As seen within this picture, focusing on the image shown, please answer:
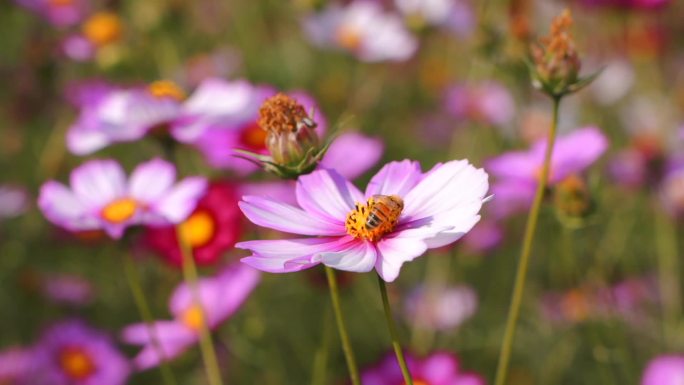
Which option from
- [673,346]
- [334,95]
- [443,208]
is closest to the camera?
[443,208]

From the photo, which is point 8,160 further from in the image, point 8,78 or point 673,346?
point 673,346

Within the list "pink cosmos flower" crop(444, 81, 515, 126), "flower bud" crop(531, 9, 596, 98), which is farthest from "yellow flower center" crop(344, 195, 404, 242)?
"pink cosmos flower" crop(444, 81, 515, 126)

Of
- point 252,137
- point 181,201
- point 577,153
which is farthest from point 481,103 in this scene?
point 181,201

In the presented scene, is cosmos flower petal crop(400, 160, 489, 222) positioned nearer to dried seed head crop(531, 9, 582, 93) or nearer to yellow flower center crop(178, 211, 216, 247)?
dried seed head crop(531, 9, 582, 93)

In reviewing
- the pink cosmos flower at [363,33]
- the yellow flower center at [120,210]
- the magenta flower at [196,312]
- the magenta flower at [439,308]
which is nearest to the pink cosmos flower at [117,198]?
the yellow flower center at [120,210]

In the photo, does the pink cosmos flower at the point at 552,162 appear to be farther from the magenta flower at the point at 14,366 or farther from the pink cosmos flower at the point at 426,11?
the magenta flower at the point at 14,366

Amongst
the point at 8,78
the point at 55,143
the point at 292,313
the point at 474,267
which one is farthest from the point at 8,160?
the point at 474,267

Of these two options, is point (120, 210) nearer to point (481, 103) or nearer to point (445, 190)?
point (445, 190)
